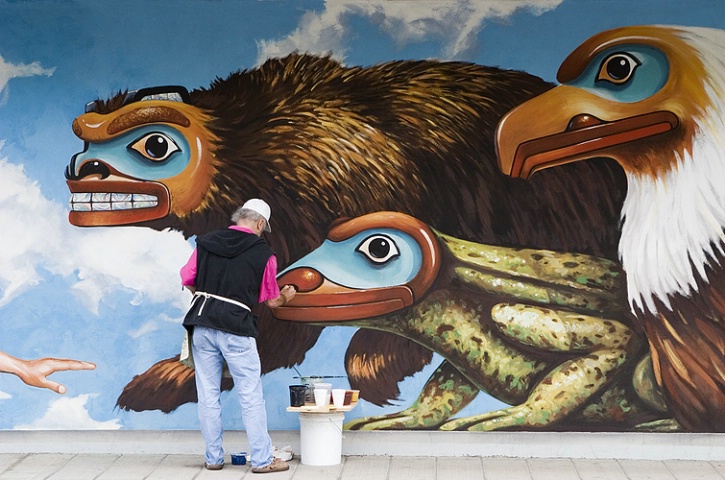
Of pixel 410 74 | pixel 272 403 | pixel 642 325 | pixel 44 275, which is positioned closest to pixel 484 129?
pixel 410 74

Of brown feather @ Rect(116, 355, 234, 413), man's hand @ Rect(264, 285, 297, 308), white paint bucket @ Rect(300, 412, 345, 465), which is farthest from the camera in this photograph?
brown feather @ Rect(116, 355, 234, 413)

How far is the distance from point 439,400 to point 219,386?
4.06ft

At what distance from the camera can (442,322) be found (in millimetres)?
6000

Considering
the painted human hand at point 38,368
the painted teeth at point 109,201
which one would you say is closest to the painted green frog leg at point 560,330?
the painted teeth at point 109,201

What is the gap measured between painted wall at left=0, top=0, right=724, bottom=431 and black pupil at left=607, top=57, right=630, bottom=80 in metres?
0.02

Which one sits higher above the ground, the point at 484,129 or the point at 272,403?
the point at 484,129

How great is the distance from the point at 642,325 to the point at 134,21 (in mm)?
3376

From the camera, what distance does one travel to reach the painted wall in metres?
5.93

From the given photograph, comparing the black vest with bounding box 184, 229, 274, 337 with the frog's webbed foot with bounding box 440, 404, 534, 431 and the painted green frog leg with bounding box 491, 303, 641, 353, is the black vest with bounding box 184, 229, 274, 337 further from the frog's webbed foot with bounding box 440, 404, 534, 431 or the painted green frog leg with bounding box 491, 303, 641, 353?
the painted green frog leg with bounding box 491, 303, 641, 353

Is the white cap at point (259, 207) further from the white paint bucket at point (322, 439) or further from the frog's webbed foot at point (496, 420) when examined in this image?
the frog's webbed foot at point (496, 420)

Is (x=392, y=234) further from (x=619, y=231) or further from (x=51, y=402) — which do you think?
(x=51, y=402)

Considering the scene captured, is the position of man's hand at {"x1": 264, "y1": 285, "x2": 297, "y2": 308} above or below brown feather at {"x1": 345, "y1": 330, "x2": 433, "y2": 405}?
above

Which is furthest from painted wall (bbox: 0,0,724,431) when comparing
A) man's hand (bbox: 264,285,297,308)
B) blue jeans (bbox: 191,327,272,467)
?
blue jeans (bbox: 191,327,272,467)

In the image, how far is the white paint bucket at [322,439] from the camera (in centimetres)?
576
